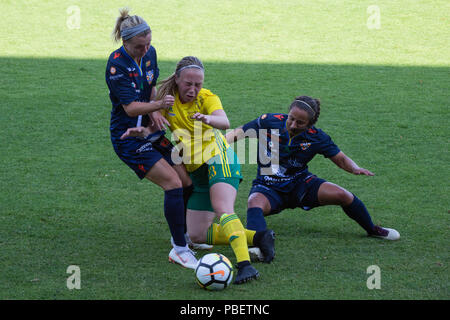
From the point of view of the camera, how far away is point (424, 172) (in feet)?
25.0

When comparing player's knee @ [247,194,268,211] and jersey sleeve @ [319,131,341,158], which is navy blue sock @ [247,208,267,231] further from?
jersey sleeve @ [319,131,341,158]

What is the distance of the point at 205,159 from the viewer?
5277 mm

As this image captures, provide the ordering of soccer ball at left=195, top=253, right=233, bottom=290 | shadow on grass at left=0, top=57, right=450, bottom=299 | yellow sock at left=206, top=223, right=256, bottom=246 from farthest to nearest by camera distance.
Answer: shadow on grass at left=0, top=57, right=450, bottom=299 → yellow sock at left=206, top=223, right=256, bottom=246 → soccer ball at left=195, top=253, right=233, bottom=290

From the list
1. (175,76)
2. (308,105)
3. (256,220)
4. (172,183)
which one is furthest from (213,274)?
(308,105)

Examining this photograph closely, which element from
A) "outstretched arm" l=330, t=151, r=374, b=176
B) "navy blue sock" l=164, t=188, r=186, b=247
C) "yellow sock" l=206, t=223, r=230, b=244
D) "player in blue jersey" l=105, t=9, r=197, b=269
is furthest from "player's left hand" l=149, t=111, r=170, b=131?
"outstretched arm" l=330, t=151, r=374, b=176

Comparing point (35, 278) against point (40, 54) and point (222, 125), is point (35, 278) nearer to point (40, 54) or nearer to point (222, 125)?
point (222, 125)

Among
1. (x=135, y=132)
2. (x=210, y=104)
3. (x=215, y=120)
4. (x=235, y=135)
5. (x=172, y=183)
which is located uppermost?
(x=210, y=104)

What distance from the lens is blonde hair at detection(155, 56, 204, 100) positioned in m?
5.07

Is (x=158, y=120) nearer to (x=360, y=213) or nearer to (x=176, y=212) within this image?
(x=176, y=212)

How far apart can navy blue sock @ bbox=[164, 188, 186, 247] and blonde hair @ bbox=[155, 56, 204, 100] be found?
836 mm

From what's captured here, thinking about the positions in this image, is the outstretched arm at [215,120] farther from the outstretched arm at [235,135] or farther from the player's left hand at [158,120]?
the outstretched arm at [235,135]

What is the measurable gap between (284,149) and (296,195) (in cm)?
44

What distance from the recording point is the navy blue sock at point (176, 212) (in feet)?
16.4

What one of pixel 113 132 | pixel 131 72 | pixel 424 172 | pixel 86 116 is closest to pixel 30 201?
pixel 113 132
